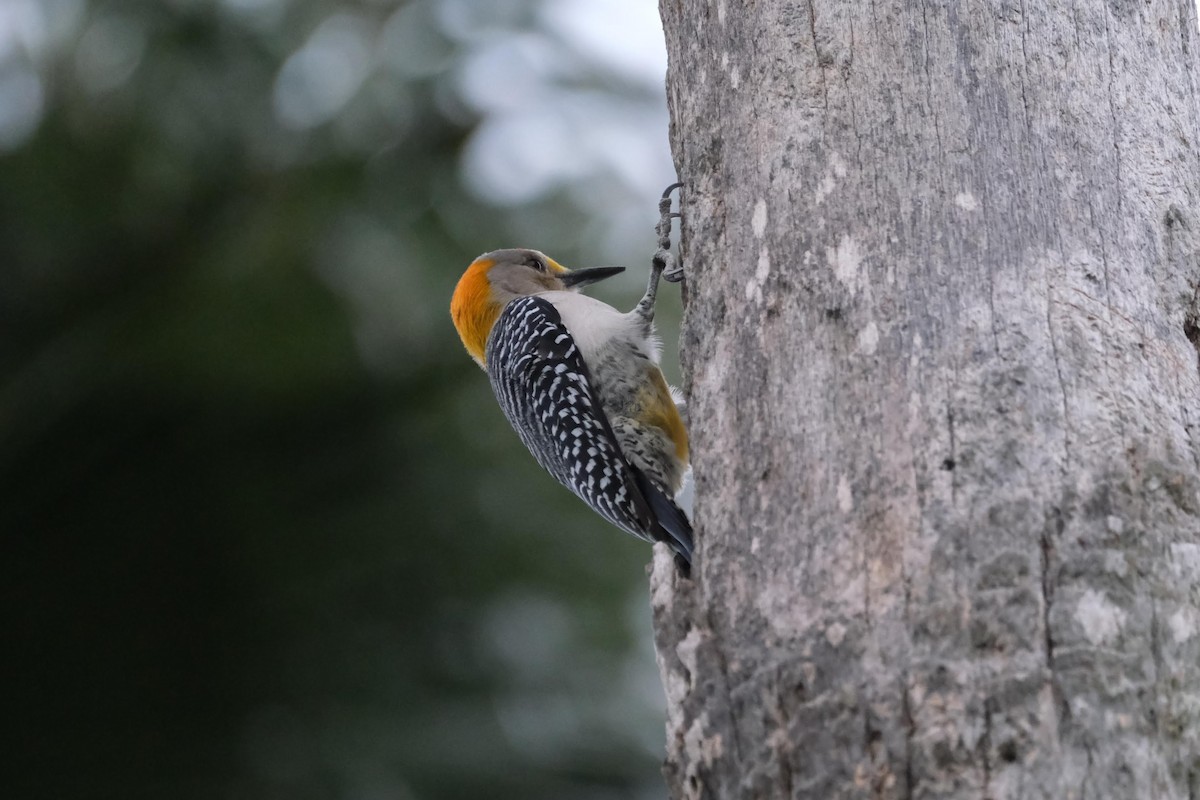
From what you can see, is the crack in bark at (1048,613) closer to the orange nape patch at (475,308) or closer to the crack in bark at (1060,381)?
the crack in bark at (1060,381)

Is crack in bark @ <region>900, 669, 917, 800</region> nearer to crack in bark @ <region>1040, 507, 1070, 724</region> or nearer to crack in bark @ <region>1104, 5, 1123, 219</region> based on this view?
crack in bark @ <region>1040, 507, 1070, 724</region>

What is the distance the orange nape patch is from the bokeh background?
22 centimetres

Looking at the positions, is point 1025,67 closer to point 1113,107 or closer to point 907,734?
point 1113,107

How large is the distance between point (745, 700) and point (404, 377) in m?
3.20

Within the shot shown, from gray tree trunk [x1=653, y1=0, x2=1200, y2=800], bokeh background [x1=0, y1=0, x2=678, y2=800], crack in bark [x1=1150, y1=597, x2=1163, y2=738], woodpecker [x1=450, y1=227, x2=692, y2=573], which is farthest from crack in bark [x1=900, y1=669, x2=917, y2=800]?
bokeh background [x1=0, y1=0, x2=678, y2=800]

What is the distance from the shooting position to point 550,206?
5391mm

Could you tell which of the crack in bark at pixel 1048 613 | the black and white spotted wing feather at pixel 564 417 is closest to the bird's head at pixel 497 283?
the black and white spotted wing feather at pixel 564 417

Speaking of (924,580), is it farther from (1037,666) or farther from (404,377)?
(404,377)

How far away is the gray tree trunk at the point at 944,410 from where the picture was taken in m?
1.63

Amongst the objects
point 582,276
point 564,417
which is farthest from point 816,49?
point 582,276

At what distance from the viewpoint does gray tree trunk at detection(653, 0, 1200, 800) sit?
1628 millimetres

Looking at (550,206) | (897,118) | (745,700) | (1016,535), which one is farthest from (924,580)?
(550,206)

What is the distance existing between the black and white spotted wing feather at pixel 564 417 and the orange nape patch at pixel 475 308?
8.0 inches

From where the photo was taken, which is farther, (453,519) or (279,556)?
(453,519)
